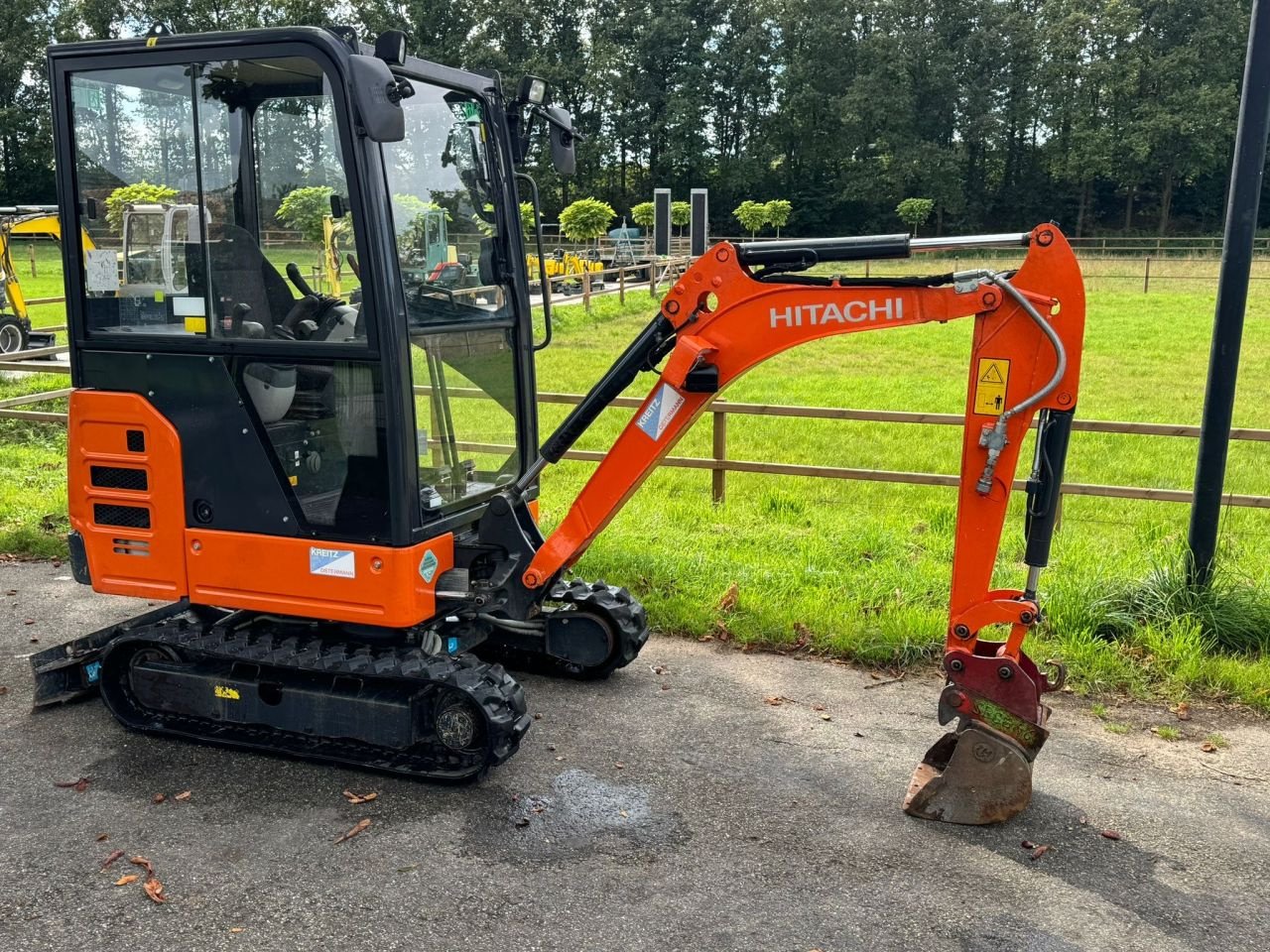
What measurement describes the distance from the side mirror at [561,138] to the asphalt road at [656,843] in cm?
259

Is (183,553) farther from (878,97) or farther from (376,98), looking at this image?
(878,97)

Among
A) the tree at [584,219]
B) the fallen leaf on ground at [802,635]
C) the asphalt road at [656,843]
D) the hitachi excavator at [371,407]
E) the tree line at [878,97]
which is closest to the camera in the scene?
the asphalt road at [656,843]

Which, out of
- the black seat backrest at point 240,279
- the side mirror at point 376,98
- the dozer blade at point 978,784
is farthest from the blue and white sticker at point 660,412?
the dozer blade at point 978,784

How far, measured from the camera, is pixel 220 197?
4.49 metres

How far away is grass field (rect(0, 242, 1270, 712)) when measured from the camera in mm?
5797

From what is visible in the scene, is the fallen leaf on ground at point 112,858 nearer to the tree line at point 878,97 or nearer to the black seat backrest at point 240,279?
the black seat backrest at point 240,279

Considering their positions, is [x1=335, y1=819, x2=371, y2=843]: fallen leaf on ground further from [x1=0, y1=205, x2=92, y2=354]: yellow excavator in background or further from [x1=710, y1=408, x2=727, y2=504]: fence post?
[x1=0, y1=205, x2=92, y2=354]: yellow excavator in background

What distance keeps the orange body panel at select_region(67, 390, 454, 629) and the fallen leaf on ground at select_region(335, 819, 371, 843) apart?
0.78 metres

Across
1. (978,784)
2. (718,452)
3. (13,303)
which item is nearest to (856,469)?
(718,452)

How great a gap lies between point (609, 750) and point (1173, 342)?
16.8 m

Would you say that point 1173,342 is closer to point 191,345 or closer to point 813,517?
point 813,517

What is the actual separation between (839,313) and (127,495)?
3.16 m

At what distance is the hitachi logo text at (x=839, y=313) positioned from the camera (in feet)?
13.7

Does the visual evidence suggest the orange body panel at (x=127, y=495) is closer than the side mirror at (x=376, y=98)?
No
